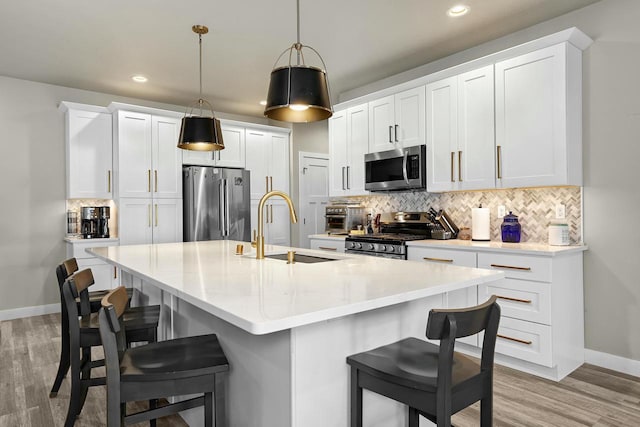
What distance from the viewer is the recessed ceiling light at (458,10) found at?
3.14 m

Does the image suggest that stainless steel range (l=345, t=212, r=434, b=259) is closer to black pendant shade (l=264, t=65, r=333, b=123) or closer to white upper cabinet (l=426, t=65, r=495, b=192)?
white upper cabinet (l=426, t=65, r=495, b=192)

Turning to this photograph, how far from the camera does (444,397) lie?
122cm

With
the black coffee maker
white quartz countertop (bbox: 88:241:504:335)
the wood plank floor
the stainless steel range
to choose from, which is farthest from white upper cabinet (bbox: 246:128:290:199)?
white quartz countertop (bbox: 88:241:504:335)

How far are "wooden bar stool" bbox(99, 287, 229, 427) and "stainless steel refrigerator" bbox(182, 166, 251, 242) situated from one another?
3746 mm

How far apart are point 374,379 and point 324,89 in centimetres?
137

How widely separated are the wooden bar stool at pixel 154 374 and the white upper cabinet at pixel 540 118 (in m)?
2.77

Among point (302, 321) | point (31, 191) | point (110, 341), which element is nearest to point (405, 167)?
point (302, 321)

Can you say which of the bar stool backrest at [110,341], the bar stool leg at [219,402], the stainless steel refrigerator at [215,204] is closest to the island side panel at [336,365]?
the bar stool leg at [219,402]

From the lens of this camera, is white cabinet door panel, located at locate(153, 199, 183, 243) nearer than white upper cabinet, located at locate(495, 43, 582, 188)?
No

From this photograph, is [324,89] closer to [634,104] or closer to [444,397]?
[444,397]

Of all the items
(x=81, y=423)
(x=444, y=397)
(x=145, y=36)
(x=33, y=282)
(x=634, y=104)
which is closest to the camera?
(x=444, y=397)

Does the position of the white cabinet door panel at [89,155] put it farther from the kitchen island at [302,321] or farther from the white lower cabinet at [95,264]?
the kitchen island at [302,321]

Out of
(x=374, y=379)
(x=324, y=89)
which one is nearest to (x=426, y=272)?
(x=374, y=379)

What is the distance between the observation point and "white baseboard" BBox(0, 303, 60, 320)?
464cm
